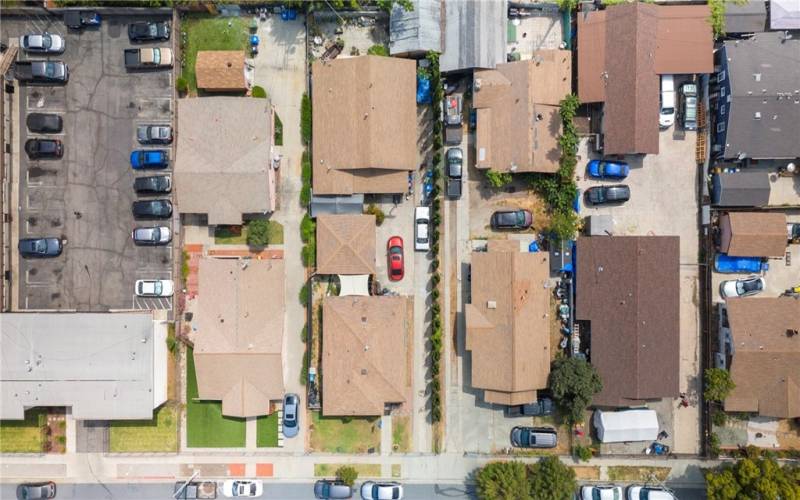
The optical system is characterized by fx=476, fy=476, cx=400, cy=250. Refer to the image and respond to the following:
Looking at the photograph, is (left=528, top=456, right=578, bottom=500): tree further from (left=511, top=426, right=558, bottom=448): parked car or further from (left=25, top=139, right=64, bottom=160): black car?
(left=25, top=139, right=64, bottom=160): black car

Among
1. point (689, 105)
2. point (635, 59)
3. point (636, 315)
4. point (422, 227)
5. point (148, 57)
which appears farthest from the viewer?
point (422, 227)

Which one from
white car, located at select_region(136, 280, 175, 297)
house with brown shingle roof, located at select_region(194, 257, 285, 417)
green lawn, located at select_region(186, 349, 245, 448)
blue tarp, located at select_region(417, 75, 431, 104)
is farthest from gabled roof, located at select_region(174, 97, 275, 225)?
green lawn, located at select_region(186, 349, 245, 448)

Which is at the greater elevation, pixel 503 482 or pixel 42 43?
pixel 42 43

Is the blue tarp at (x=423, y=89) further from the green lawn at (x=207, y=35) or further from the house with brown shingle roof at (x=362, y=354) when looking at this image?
the house with brown shingle roof at (x=362, y=354)

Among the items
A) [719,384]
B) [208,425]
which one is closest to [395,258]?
[208,425]

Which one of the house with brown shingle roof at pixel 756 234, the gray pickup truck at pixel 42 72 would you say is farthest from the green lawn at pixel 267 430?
the house with brown shingle roof at pixel 756 234

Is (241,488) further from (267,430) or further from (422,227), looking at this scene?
(422,227)

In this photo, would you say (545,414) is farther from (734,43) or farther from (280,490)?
(734,43)
